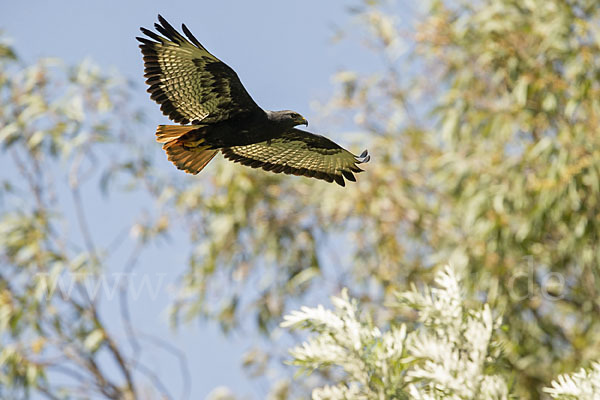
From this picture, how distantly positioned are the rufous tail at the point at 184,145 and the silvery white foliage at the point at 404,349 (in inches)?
35.5

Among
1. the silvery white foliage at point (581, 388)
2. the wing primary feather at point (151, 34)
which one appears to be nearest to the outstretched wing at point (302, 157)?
the wing primary feather at point (151, 34)

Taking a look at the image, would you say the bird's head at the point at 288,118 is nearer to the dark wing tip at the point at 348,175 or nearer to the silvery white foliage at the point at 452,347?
the dark wing tip at the point at 348,175

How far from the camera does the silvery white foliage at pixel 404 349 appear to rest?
2.86m

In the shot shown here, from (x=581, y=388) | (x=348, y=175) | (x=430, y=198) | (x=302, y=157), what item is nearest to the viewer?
(x=581, y=388)

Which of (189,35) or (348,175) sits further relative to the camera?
(348,175)

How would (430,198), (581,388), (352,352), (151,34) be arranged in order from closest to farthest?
(581,388), (352,352), (151,34), (430,198)

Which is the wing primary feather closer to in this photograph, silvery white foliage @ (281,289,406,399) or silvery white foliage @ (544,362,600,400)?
silvery white foliage @ (281,289,406,399)

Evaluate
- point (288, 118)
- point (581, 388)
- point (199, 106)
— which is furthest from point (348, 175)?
point (581, 388)

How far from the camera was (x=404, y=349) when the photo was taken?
2.95 meters

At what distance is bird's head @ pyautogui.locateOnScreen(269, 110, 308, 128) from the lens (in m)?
3.58

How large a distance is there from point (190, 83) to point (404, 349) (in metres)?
1.42

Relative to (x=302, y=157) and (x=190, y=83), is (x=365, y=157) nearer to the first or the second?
(x=302, y=157)

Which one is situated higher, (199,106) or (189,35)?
(189,35)

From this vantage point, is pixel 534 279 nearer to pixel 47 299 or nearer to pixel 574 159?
pixel 574 159
